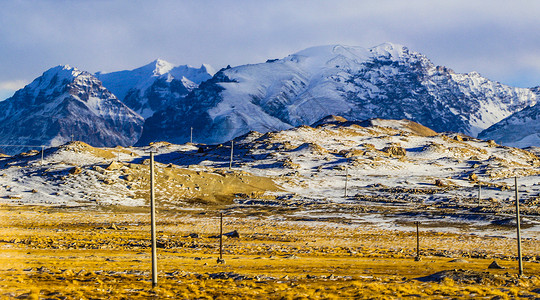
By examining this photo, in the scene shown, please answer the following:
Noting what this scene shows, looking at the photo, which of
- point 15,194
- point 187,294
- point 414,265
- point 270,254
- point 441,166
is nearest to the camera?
point 187,294

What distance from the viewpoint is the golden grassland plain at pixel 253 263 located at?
23828 mm

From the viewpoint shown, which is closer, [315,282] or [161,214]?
[315,282]

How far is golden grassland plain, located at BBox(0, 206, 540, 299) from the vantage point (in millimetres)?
23828

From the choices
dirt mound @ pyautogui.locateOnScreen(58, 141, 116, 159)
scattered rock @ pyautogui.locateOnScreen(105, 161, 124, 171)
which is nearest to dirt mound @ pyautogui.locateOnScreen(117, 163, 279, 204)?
scattered rock @ pyautogui.locateOnScreen(105, 161, 124, 171)

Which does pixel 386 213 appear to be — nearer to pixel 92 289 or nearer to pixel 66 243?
pixel 66 243

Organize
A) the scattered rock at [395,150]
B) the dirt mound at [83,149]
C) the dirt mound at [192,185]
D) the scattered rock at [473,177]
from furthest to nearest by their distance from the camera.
Result: the scattered rock at [395,150], the dirt mound at [83,149], the scattered rock at [473,177], the dirt mound at [192,185]

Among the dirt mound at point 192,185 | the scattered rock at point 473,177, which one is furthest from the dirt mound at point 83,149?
the scattered rock at point 473,177

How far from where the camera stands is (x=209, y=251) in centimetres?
4088

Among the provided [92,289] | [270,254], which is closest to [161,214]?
[270,254]

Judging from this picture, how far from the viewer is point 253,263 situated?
34281 mm

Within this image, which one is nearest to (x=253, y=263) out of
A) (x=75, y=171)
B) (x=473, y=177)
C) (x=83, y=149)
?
(x=75, y=171)

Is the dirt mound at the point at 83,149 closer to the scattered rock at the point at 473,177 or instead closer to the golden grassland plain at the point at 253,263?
the golden grassland plain at the point at 253,263

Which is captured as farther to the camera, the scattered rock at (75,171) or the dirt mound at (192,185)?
the scattered rock at (75,171)

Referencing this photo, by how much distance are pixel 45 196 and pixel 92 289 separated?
70590mm
